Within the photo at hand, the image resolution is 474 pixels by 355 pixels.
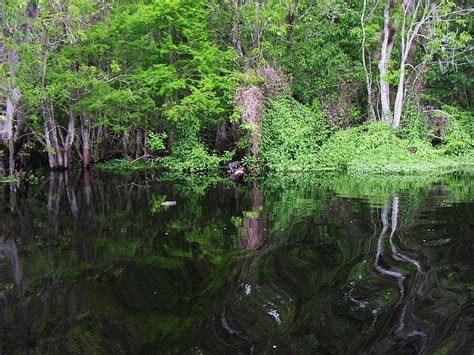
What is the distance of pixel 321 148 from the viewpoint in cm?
2491

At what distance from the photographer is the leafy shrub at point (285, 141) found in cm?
2430

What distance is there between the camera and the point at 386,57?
25859mm

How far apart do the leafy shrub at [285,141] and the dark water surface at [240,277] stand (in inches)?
400

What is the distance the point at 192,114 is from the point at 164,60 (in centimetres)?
398

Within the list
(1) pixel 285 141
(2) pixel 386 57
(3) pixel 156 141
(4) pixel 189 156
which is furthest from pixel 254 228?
(2) pixel 386 57

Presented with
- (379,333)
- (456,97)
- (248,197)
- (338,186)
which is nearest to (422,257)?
(379,333)

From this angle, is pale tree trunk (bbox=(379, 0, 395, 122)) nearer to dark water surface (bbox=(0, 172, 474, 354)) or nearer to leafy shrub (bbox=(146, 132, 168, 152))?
leafy shrub (bbox=(146, 132, 168, 152))

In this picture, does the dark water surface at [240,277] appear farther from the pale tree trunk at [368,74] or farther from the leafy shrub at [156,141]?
the pale tree trunk at [368,74]

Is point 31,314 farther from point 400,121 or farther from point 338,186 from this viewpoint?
point 400,121

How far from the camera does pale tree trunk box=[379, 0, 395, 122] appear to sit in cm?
2540

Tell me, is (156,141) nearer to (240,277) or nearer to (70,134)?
(70,134)

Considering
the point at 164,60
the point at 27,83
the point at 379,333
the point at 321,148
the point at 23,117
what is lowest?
the point at 379,333

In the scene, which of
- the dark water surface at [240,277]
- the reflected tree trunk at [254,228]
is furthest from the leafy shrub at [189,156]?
the dark water surface at [240,277]

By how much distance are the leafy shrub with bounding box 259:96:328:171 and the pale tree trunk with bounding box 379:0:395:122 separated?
4362 millimetres
